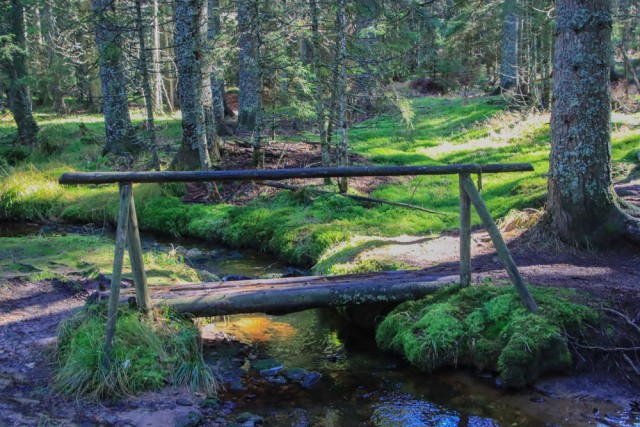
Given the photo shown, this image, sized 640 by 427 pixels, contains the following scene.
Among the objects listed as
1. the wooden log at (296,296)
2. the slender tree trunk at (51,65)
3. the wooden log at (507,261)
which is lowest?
the wooden log at (296,296)

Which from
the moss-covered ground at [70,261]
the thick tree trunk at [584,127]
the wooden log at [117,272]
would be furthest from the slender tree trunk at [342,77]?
the wooden log at [117,272]

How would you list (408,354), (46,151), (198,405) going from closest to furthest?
(198,405)
(408,354)
(46,151)

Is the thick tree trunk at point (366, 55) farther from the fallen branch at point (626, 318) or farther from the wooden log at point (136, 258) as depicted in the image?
the fallen branch at point (626, 318)

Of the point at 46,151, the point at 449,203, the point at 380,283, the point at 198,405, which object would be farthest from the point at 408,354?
the point at 46,151

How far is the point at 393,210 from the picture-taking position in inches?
455

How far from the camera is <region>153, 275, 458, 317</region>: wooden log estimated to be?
6148 millimetres

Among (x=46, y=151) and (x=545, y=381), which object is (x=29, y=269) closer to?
(x=545, y=381)

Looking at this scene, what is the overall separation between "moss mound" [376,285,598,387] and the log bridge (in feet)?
0.73

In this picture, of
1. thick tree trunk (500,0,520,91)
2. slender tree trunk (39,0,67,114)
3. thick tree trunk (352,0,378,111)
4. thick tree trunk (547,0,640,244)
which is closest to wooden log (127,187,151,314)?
thick tree trunk (547,0,640,244)

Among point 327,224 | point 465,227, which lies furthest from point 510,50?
point 465,227

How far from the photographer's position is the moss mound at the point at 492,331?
5324mm

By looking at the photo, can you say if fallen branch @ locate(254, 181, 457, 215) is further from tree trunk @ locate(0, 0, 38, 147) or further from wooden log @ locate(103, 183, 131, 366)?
tree trunk @ locate(0, 0, 38, 147)

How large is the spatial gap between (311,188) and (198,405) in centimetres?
787

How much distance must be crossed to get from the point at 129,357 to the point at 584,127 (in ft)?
21.4
